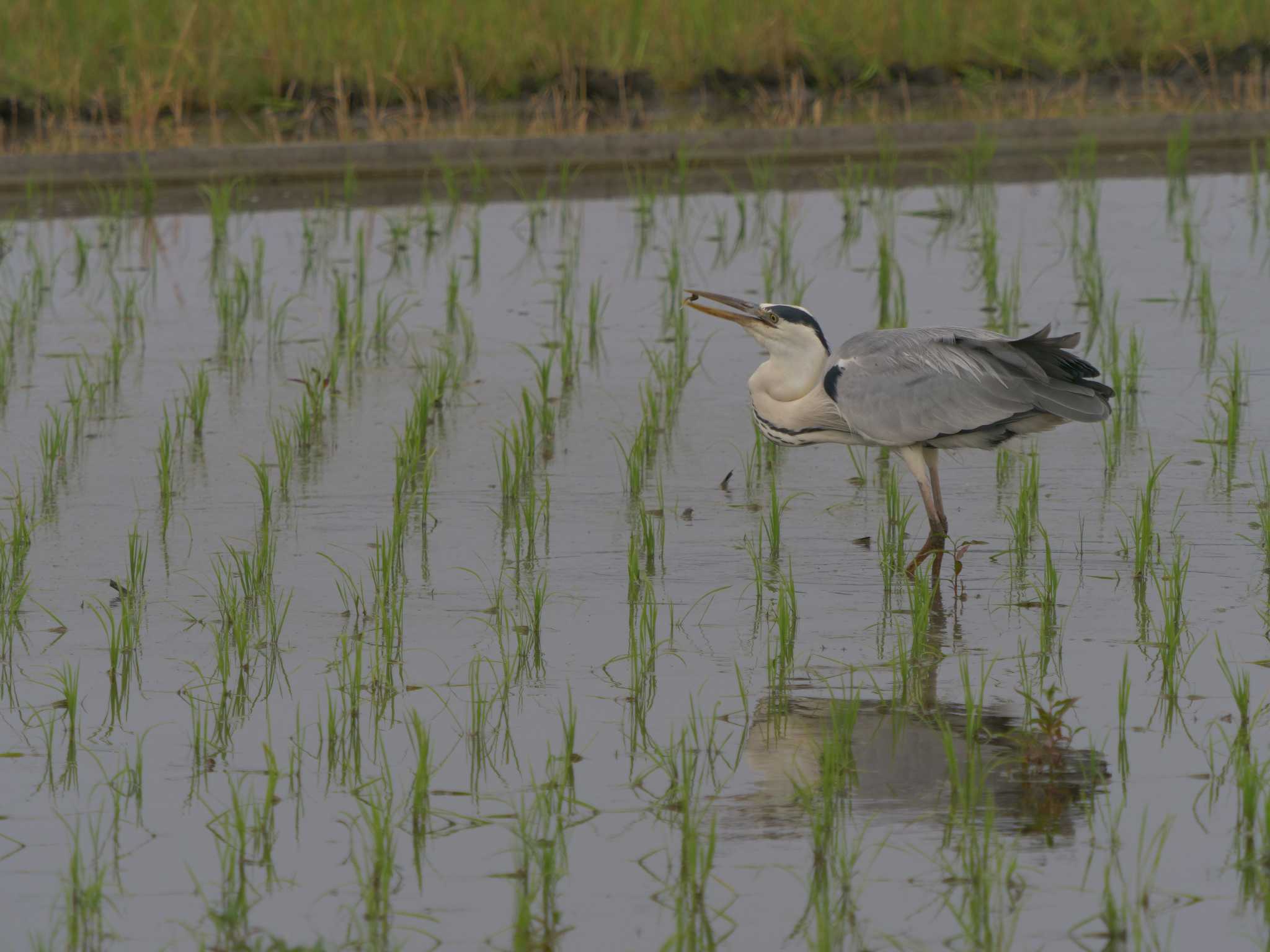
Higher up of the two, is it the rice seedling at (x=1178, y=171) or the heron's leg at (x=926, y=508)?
the rice seedling at (x=1178, y=171)

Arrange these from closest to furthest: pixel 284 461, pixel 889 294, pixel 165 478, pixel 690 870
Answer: pixel 690 870 → pixel 165 478 → pixel 284 461 → pixel 889 294

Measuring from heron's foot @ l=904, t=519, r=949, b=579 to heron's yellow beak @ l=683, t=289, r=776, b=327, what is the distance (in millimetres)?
931

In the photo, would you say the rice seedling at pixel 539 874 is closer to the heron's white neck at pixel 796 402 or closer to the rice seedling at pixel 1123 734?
the rice seedling at pixel 1123 734

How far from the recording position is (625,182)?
13.9 meters

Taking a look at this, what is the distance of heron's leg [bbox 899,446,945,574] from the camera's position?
20.9 ft

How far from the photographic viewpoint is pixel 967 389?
21.5 ft

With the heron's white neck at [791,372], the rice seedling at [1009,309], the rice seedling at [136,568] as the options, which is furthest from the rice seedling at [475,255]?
the rice seedling at [136,568]

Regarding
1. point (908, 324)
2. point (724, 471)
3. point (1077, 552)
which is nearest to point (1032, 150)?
point (908, 324)

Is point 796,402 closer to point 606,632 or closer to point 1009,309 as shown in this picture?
point 606,632

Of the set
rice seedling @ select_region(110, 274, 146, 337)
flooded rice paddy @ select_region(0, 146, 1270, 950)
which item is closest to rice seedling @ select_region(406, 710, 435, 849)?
flooded rice paddy @ select_region(0, 146, 1270, 950)

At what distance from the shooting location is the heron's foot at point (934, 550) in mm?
6309

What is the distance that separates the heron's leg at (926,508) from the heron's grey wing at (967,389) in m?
0.09

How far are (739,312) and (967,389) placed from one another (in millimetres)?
869

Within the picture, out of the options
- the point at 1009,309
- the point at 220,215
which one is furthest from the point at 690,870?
the point at 220,215
